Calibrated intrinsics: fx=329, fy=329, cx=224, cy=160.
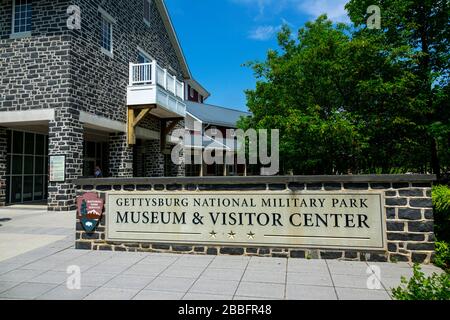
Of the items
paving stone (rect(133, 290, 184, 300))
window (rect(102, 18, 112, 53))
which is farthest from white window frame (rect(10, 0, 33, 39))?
paving stone (rect(133, 290, 184, 300))

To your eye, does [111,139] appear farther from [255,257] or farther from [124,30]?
[255,257]

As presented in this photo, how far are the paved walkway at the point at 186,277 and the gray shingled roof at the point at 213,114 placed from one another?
2207 cm

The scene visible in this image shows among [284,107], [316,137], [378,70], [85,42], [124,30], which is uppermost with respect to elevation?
[124,30]

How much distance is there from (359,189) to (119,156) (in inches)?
502

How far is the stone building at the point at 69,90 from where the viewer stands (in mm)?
12750

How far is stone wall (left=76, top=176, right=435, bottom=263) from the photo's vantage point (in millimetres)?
5449

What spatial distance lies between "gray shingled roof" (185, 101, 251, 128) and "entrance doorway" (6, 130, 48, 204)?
1283 centimetres

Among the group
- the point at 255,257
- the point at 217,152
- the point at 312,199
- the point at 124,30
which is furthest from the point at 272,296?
the point at 217,152

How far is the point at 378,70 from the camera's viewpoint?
36.2 ft

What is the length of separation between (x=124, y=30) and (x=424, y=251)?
16360 millimetres

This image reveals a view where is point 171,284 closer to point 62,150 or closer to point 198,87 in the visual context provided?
point 62,150

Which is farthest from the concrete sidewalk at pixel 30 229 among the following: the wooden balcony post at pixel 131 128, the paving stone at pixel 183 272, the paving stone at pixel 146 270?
the wooden balcony post at pixel 131 128

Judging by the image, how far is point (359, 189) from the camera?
573 centimetres

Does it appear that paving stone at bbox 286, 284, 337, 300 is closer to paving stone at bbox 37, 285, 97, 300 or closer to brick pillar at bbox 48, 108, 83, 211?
paving stone at bbox 37, 285, 97, 300
